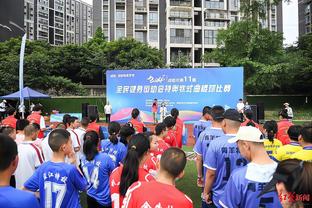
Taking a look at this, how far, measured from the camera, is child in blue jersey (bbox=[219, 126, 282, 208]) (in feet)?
9.16

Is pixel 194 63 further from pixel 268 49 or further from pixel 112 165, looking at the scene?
pixel 112 165

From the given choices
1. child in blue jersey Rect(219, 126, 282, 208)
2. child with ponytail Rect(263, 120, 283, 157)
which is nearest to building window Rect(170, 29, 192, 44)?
child with ponytail Rect(263, 120, 283, 157)

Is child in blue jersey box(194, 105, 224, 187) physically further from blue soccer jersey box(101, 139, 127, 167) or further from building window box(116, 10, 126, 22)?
building window box(116, 10, 126, 22)

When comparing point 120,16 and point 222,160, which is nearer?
point 222,160

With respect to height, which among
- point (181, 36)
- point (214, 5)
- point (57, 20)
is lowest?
point (181, 36)

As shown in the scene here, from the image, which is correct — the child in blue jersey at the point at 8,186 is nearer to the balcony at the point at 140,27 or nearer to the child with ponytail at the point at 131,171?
the child with ponytail at the point at 131,171

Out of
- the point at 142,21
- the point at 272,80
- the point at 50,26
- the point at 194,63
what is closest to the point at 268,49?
the point at 272,80

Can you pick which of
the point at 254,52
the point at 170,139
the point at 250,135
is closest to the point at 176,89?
the point at 254,52

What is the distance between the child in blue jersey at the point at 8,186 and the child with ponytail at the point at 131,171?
1.07 m

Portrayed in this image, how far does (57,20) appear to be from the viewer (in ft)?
298

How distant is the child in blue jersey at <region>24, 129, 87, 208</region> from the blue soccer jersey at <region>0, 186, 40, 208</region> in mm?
1351

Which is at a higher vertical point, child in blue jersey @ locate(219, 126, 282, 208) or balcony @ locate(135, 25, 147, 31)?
balcony @ locate(135, 25, 147, 31)

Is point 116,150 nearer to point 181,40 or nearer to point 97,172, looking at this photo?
point 97,172

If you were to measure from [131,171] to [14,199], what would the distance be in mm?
1241
